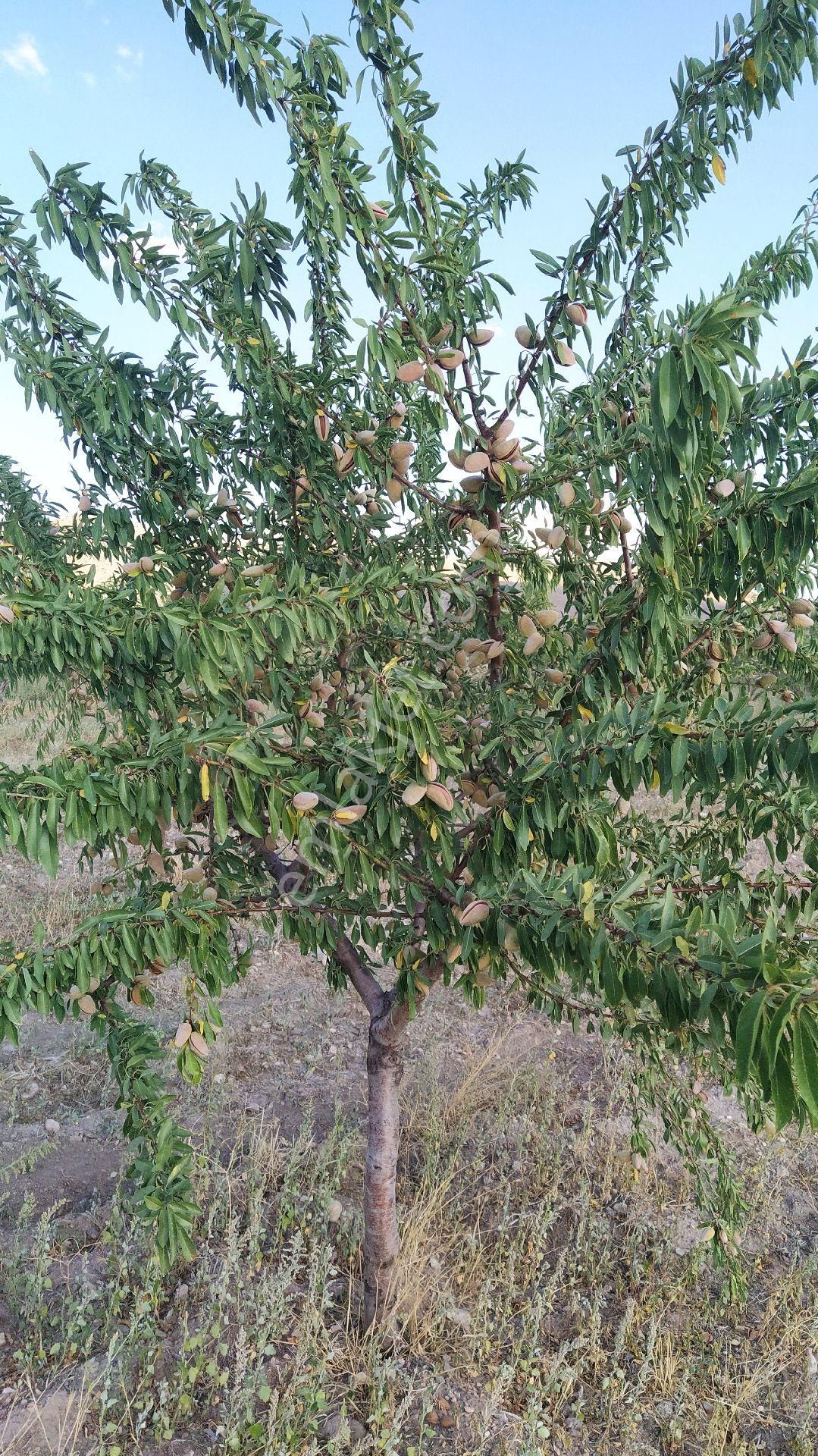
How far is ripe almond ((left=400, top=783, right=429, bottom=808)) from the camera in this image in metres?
1.28

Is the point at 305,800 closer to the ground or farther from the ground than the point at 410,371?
closer to the ground

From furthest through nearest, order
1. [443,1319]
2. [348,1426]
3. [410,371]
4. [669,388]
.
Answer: [443,1319]
[348,1426]
[410,371]
[669,388]

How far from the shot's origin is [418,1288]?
7.09 ft

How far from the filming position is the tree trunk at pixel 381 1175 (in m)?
2.15

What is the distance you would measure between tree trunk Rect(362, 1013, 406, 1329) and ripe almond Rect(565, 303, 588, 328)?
5.34 ft

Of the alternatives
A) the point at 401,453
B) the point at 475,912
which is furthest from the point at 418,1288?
the point at 401,453

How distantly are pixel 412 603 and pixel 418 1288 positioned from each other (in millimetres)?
1742

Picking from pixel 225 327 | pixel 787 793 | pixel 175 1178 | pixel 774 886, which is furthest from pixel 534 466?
pixel 175 1178

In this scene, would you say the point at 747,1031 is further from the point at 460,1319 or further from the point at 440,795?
the point at 460,1319

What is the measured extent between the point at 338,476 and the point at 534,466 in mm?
422

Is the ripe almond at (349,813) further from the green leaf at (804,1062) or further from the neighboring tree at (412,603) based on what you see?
the green leaf at (804,1062)

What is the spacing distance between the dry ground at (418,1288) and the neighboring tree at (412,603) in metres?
0.44

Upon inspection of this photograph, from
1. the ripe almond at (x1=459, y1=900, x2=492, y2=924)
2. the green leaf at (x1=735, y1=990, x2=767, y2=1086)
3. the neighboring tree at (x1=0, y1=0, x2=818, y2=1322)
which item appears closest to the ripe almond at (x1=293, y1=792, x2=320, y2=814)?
the neighboring tree at (x1=0, y1=0, x2=818, y2=1322)

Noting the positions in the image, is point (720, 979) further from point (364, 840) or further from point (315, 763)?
point (315, 763)
